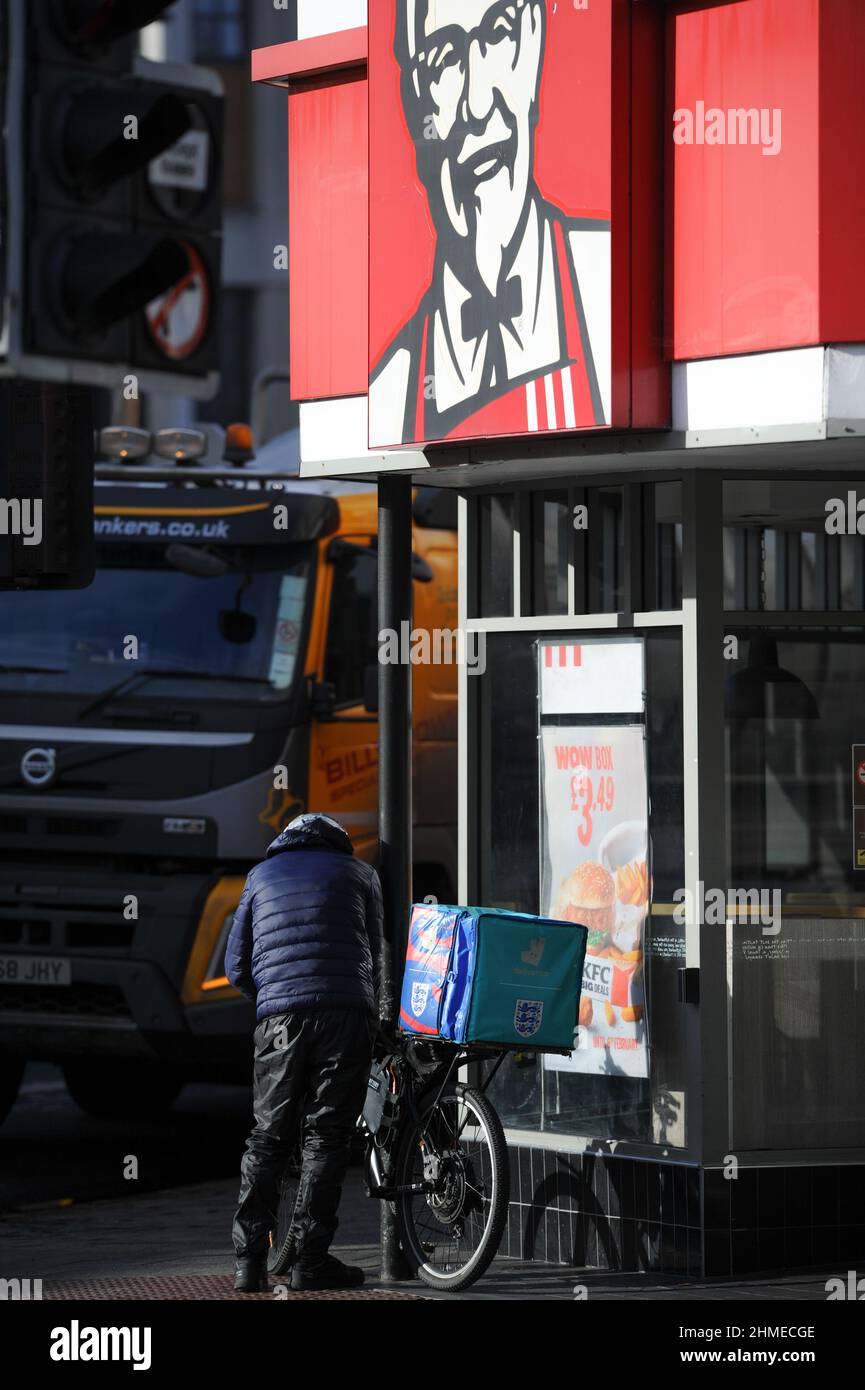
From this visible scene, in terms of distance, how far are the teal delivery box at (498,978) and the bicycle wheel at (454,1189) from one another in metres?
0.28

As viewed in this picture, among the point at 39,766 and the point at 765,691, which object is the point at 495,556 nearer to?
the point at 765,691

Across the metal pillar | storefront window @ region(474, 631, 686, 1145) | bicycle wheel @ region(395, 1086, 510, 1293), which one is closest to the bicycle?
bicycle wheel @ region(395, 1086, 510, 1293)

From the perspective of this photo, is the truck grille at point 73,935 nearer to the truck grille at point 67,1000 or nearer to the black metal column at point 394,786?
the truck grille at point 67,1000

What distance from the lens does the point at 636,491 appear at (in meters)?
8.77

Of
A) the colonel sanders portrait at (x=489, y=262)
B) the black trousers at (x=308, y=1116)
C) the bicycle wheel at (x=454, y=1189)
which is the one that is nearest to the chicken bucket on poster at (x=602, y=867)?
the bicycle wheel at (x=454, y=1189)

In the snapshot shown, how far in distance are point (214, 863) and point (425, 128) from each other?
4.09 meters

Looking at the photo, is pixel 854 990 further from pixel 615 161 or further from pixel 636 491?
pixel 615 161

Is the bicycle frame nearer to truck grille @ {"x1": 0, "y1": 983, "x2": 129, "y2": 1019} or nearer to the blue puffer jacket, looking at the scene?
the blue puffer jacket

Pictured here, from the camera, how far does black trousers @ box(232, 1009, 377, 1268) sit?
320 inches

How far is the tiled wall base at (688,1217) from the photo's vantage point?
821 centimetres

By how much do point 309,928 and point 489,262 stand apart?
98.3 inches

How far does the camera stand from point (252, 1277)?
8.20 metres

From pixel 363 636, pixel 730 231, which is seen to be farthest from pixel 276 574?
pixel 730 231

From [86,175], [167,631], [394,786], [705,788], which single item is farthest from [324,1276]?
[86,175]
